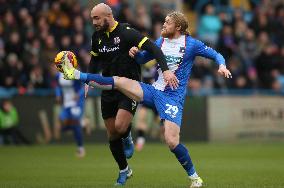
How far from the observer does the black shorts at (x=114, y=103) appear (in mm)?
11891

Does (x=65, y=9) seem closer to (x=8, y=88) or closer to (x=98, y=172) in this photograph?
(x=8, y=88)

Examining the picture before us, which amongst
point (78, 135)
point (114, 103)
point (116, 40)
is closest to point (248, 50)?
point (78, 135)

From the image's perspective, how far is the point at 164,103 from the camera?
36.6 ft

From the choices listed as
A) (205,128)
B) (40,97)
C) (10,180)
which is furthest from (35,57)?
(10,180)

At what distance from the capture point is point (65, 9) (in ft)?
81.4

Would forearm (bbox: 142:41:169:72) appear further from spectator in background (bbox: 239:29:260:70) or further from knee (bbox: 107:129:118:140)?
spectator in background (bbox: 239:29:260:70)

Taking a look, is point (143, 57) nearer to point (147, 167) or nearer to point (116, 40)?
point (116, 40)

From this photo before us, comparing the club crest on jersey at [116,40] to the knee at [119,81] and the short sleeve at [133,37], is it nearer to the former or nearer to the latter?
the short sleeve at [133,37]

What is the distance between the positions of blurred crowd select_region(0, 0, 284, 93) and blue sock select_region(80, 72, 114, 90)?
12179 mm

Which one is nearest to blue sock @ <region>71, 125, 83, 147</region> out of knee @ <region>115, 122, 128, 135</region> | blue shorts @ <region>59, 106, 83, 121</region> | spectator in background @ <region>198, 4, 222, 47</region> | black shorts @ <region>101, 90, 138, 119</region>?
blue shorts @ <region>59, 106, 83, 121</region>

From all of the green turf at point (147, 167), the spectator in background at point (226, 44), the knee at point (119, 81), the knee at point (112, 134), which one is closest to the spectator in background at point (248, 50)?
the spectator in background at point (226, 44)

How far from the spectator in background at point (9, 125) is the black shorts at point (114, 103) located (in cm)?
1087

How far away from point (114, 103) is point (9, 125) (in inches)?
437

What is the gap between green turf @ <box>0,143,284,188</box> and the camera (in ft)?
39.9
